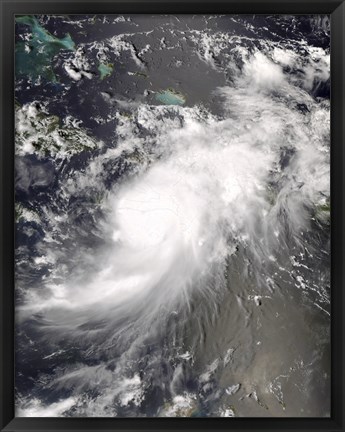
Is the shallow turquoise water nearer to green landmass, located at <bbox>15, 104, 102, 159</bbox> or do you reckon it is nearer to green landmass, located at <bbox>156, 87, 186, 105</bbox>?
green landmass, located at <bbox>15, 104, 102, 159</bbox>

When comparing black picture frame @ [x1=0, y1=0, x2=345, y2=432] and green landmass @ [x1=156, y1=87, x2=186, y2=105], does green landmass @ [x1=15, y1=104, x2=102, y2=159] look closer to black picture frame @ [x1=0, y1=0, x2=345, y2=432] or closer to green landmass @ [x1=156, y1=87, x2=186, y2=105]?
black picture frame @ [x1=0, y1=0, x2=345, y2=432]

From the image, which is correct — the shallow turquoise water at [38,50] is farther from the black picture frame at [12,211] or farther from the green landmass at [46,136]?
the green landmass at [46,136]

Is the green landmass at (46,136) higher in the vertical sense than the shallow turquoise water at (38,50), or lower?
lower

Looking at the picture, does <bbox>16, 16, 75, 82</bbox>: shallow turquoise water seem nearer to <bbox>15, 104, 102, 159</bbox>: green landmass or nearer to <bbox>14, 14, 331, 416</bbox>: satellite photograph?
<bbox>14, 14, 331, 416</bbox>: satellite photograph

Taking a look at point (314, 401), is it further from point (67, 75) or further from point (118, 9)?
point (118, 9)

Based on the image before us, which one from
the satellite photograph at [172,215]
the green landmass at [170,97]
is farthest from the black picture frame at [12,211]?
the green landmass at [170,97]

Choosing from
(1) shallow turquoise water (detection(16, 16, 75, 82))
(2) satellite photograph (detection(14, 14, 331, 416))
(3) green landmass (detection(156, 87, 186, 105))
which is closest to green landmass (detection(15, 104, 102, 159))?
(2) satellite photograph (detection(14, 14, 331, 416))

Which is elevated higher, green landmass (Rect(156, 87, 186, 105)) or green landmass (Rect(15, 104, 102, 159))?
green landmass (Rect(156, 87, 186, 105))

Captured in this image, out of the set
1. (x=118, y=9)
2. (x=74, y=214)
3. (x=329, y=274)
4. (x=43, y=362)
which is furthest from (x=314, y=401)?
(x=118, y=9)

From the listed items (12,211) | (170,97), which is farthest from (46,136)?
(170,97)

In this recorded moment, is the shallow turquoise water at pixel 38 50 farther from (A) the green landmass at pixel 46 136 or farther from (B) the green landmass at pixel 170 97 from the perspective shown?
(B) the green landmass at pixel 170 97
